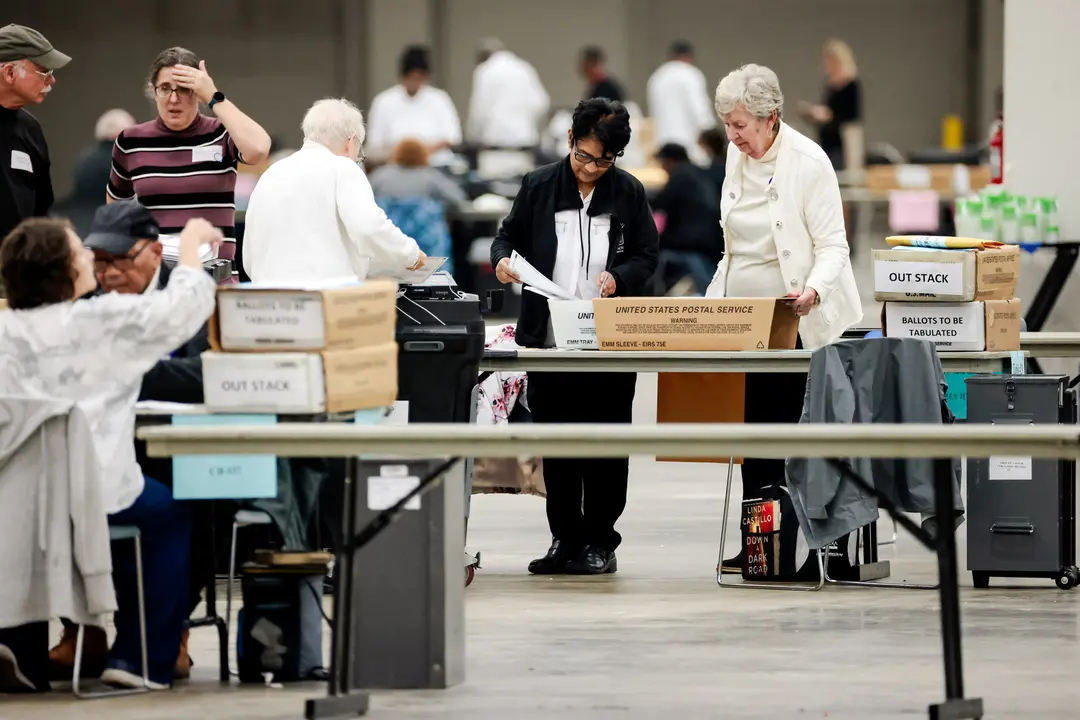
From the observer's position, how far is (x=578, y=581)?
5555 mm

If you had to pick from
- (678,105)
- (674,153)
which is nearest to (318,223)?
(674,153)

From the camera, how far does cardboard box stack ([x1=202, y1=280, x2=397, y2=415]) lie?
405 centimetres

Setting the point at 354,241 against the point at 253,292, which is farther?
the point at 354,241

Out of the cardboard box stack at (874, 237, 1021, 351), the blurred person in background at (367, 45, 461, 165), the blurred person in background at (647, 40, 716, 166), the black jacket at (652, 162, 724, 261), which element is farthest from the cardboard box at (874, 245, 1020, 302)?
the blurred person in background at (647, 40, 716, 166)

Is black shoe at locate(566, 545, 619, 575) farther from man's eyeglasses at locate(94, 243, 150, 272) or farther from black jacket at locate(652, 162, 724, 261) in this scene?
black jacket at locate(652, 162, 724, 261)

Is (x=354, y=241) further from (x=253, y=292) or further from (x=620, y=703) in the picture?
(x=620, y=703)

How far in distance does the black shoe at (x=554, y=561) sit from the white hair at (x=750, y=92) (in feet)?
4.69

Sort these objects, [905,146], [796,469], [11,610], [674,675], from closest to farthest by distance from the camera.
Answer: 1. [11,610]
2. [674,675]
3. [796,469]
4. [905,146]

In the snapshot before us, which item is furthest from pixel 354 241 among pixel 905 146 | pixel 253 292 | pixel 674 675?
pixel 905 146

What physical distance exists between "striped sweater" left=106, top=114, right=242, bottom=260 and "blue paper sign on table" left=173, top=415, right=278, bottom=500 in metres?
1.59

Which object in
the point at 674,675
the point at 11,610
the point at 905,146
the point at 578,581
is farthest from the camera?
the point at 905,146

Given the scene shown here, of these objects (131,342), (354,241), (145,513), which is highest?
(354,241)

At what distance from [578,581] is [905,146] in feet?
51.5

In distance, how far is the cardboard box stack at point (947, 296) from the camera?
5.39 m
